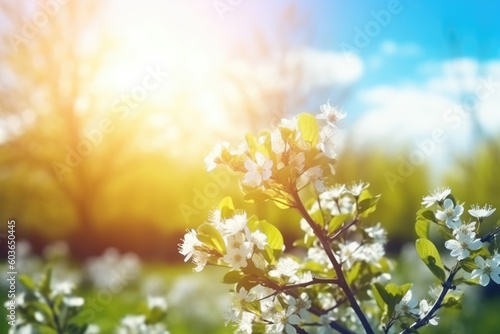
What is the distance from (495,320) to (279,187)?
142 inches

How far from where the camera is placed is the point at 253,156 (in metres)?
Answer: 1.09

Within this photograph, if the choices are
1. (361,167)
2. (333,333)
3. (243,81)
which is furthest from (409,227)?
(333,333)

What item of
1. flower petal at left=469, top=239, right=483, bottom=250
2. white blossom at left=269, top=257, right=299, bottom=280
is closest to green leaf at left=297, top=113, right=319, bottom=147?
white blossom at left=269, top=257, right=299, bottom=280

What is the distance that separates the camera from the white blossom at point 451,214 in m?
1.09

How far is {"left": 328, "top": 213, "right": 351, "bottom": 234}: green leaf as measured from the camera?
1.31 metres

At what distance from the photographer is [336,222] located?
133 cm

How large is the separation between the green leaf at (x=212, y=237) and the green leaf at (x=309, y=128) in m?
0.25

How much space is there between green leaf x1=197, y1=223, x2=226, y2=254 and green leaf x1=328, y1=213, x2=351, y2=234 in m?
0.31

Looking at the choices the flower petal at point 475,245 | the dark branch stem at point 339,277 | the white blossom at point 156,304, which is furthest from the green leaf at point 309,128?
the white blossom at point 156,304

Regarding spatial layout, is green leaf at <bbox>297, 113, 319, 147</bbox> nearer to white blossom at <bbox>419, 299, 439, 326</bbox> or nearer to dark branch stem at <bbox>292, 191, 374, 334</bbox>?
dark branch stem at <bbox>292, 191, 374, 334</bbox>

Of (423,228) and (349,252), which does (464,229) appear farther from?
(349,252)

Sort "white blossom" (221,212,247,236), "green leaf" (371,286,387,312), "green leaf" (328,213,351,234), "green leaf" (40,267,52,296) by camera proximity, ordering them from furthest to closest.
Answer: "green leaf" (40,267,52,296) < "green leaf" (328,213,351,234) < "green leaf" (371,286,387,312) < "white blossom" (221,212,247,236)

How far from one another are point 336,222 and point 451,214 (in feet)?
0.96

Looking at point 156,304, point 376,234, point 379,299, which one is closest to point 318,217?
point 376,234
